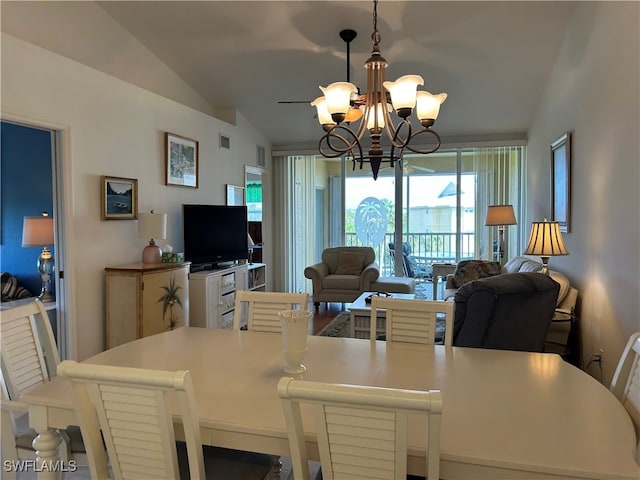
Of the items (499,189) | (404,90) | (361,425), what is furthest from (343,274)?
(361,425)

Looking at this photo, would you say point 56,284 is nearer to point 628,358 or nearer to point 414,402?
point 414,402

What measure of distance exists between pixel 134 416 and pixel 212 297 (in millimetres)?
3563

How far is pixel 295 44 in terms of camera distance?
4559mm

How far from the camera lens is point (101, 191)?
A: 3789mm

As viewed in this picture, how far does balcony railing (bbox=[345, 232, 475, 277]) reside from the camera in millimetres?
6883

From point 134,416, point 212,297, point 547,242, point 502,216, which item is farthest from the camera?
point 502,216

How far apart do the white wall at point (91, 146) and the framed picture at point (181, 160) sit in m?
0.08

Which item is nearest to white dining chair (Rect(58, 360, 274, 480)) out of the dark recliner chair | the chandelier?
the dark recliner chair

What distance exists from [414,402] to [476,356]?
3.25ft

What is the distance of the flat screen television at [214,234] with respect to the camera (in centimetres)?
486

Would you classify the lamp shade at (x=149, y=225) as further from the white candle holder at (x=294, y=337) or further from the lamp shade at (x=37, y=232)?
the white candle holder at (x=294, y=337)

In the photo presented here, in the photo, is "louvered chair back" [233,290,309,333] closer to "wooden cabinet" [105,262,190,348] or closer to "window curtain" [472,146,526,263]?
"wooden cabinet" [105,262,190,348]

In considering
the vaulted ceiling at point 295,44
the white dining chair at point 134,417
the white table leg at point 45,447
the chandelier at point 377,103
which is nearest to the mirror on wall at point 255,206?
the vaulted ceiling at point 295,44

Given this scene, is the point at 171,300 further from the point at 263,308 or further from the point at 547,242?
the point at 547,242
